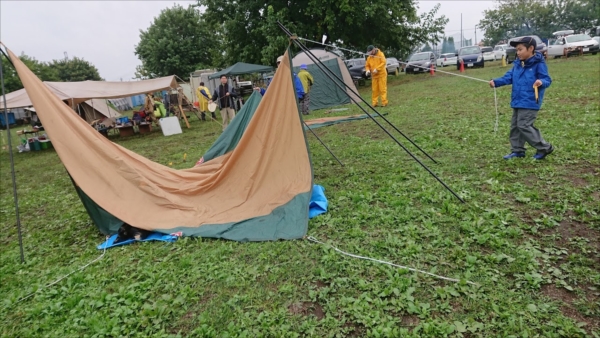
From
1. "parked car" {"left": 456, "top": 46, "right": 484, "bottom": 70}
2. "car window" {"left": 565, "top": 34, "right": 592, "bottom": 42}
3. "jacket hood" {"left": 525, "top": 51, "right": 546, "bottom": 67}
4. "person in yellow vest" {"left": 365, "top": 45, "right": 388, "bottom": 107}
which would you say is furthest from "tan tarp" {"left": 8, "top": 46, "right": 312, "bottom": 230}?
"car window" {"left": 565, "top": 34, "right": 592, "bottom": 42}

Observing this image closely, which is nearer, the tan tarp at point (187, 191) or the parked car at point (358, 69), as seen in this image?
the tan tarp at point (187, 191)

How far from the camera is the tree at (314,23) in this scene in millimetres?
17125

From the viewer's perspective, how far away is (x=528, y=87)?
14.5 ft

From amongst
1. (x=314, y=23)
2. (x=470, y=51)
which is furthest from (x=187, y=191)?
(x=470, y=51)

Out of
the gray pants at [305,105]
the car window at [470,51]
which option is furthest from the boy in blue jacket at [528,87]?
the car window at [470,51]

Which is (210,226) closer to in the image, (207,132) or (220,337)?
(220,337)

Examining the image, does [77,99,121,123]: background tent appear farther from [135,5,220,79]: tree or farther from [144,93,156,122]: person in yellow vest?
[135,5,220,79]: tree

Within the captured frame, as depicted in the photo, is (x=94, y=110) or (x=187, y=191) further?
(x=94, y=110)

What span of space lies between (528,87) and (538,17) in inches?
2279

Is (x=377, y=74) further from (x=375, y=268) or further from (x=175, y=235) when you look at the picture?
(x=375, y=268)

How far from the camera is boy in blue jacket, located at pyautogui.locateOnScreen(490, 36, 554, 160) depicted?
4363 mm

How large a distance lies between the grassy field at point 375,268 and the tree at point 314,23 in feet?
44.9

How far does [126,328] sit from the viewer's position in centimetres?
262

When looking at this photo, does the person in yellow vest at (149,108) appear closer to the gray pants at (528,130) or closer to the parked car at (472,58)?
the gray pants at (528,130)
